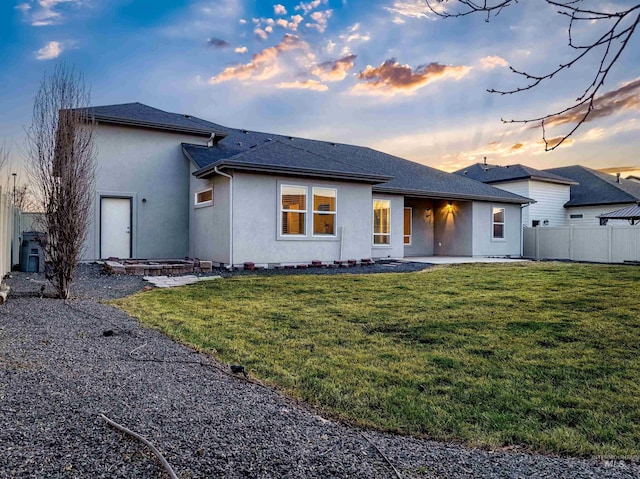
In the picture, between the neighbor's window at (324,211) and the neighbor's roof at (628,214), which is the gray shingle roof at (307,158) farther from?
the neighbor's roof at (628,214)

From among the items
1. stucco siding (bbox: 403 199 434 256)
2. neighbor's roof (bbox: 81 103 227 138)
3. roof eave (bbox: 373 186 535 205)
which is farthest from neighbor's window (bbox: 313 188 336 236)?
stucco siding (bbox: 403 199 434 256)

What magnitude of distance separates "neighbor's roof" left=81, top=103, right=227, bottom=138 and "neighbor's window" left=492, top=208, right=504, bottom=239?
1144 cm

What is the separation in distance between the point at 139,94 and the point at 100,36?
4.07 metres

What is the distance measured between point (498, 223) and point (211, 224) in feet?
39.8

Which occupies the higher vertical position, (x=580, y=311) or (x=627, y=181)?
(x=627, y=181)

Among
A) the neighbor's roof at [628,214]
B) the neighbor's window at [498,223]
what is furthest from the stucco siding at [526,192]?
the neighbor's window at [498,223]

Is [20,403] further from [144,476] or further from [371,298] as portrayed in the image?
[371,298]

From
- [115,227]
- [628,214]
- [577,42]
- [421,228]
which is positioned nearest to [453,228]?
[421,228]

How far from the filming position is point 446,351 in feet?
15.1

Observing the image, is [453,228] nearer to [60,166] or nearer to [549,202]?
[549,202]

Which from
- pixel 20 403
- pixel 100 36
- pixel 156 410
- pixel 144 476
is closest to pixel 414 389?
pixel 156 410

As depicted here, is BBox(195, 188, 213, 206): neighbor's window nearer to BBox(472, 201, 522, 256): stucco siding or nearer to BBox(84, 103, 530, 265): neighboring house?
BBox(84, 103, 530, 265): neighboring house

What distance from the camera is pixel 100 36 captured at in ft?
38.8

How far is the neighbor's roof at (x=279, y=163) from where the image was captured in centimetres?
1179
